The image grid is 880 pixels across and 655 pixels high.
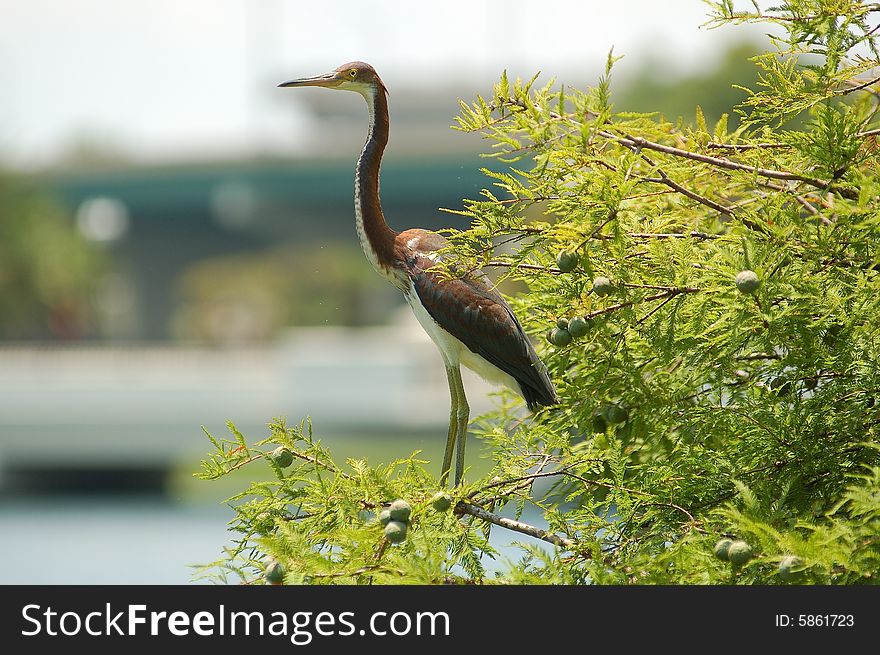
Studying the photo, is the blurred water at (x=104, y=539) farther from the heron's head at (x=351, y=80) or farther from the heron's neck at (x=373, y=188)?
the heron's head at (x=351, y=80)

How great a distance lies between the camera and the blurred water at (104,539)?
41.6 ft

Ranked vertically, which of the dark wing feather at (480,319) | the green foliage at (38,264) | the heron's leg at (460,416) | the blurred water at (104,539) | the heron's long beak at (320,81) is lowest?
the blurred water at (104,539)

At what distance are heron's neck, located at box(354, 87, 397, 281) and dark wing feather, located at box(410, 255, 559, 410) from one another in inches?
4.4

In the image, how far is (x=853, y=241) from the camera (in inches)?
99.3

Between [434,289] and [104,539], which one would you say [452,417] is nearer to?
[434,289]

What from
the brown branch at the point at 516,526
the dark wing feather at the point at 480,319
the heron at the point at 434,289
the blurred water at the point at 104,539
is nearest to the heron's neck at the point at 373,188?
the heron at the point at 434,289

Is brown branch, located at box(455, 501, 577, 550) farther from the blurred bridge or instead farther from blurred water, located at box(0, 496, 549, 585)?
the blurred bridge

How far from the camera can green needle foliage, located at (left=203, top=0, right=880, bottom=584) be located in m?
2.51

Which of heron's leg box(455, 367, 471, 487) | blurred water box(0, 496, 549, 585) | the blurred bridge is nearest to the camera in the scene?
heron's leg box(455, 367, 471, 487)

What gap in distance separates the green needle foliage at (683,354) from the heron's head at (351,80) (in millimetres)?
589

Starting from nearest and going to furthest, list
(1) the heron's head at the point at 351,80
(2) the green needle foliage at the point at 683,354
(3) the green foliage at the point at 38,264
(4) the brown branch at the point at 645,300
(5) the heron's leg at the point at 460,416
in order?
(2) the green needle foliage at the point at 683,354, (4) the brown branch at the point at 645,300, (1) the heron's head at the point at 351,80, (5) the heron's leg at the point at 460,416, (3) the green foliage at the point at 38,264

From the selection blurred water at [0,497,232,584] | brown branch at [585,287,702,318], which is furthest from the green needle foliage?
blurred water at [0,497,232,584]

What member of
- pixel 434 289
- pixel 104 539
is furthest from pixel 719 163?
pixel 104 539

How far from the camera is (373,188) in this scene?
3.42m
